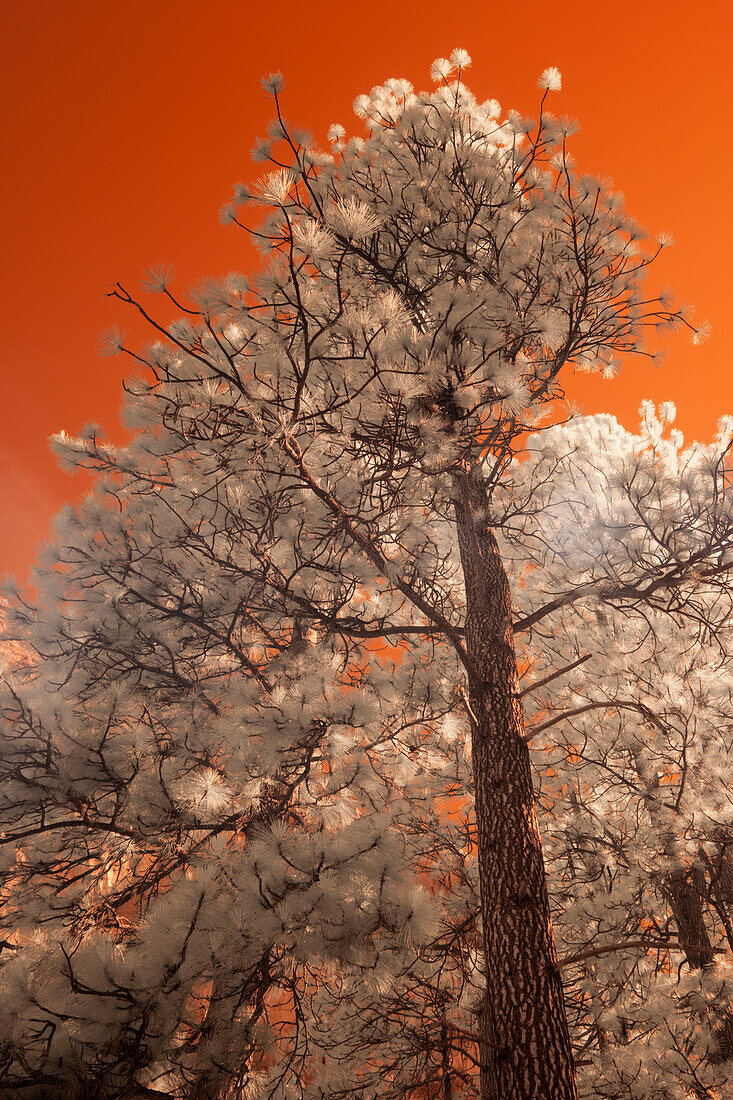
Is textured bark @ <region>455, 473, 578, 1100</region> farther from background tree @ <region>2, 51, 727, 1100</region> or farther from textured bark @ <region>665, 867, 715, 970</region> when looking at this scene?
textured bark @ <region>665, 867, 715, 970</region>

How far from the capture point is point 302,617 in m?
3.55

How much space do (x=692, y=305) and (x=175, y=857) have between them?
16.3 feet

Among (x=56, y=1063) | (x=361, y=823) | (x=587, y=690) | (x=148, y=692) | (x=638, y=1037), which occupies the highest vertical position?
(x=587, y=690)

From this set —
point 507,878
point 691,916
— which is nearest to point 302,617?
point 507,878

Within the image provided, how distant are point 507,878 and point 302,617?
1.83 meters

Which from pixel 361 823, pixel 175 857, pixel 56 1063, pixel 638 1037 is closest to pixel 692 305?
pixel 361 823

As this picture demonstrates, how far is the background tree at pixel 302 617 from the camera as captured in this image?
2.20m

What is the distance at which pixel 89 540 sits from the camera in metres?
3.69

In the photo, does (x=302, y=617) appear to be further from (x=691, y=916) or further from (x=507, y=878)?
(x=691, y=916)

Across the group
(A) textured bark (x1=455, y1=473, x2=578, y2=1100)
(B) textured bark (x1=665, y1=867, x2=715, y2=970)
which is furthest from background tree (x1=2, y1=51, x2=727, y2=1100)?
(B) textured bark (x1=665, y1=867, x2=715, y2=970)

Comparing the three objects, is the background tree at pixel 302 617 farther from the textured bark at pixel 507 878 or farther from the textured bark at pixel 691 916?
the textured bark at pixel 691 916

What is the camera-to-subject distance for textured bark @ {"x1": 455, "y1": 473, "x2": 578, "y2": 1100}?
225cm

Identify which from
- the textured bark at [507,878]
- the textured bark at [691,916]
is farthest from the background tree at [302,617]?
the textured bark at [691,916]

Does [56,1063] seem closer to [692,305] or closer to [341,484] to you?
[341,484]
